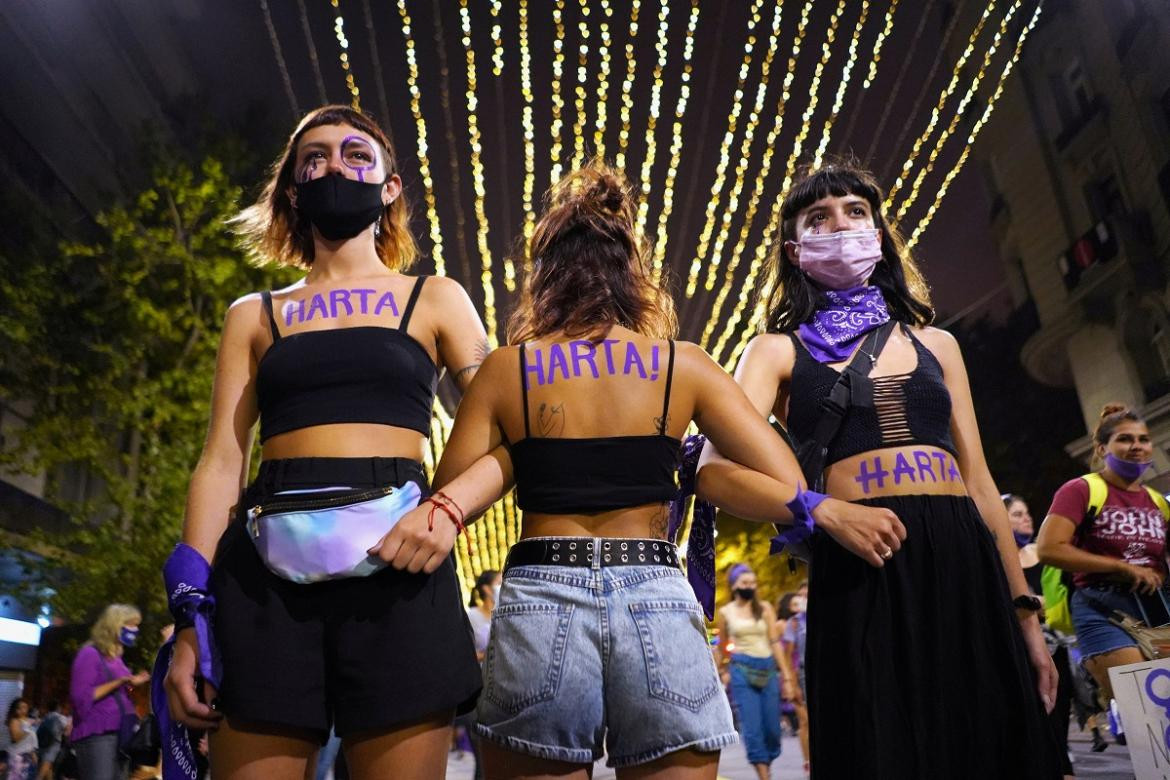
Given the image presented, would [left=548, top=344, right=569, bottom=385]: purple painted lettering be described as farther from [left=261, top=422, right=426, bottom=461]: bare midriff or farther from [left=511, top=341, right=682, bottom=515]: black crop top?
[left=261, top=422, right=426, bottom=461]: bare midriff

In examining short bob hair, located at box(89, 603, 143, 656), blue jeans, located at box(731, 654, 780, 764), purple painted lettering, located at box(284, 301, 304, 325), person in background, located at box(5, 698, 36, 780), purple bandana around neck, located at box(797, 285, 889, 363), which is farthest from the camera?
person in background, located at box(5, 698, 36, 780)

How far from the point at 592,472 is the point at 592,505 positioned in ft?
0.25

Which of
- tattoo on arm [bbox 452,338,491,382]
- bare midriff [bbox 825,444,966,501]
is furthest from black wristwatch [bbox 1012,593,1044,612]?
tattoo on arm [bbox 452,338,491,382]

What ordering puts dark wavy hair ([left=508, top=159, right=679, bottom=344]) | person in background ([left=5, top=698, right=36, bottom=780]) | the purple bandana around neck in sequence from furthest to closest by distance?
person in background ([left=5, top=698, right=36, bottom=780]) < the purple bandana around neck < dark wavy hair ([left=508, top=159, right=679, bottom=344])

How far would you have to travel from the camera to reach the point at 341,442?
243 centimetres

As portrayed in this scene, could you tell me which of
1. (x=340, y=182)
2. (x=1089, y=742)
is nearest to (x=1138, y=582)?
(x=340, y=182)

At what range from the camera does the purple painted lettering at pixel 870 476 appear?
2.96 metres

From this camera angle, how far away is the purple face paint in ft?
9.44

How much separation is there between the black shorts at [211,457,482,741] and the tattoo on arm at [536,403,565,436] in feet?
1.31

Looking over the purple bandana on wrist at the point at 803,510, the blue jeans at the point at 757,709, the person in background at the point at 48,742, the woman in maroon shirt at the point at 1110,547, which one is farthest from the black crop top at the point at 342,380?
the person in background at the point at 48,742

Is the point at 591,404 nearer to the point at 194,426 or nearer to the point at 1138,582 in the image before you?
the point at 1138,582

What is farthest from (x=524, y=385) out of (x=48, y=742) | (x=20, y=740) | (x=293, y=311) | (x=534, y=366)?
(x=48, y=742)

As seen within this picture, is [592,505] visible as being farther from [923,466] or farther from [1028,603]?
[1028,603]

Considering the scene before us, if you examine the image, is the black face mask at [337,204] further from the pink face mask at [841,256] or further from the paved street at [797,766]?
the paved street at [797,766]
